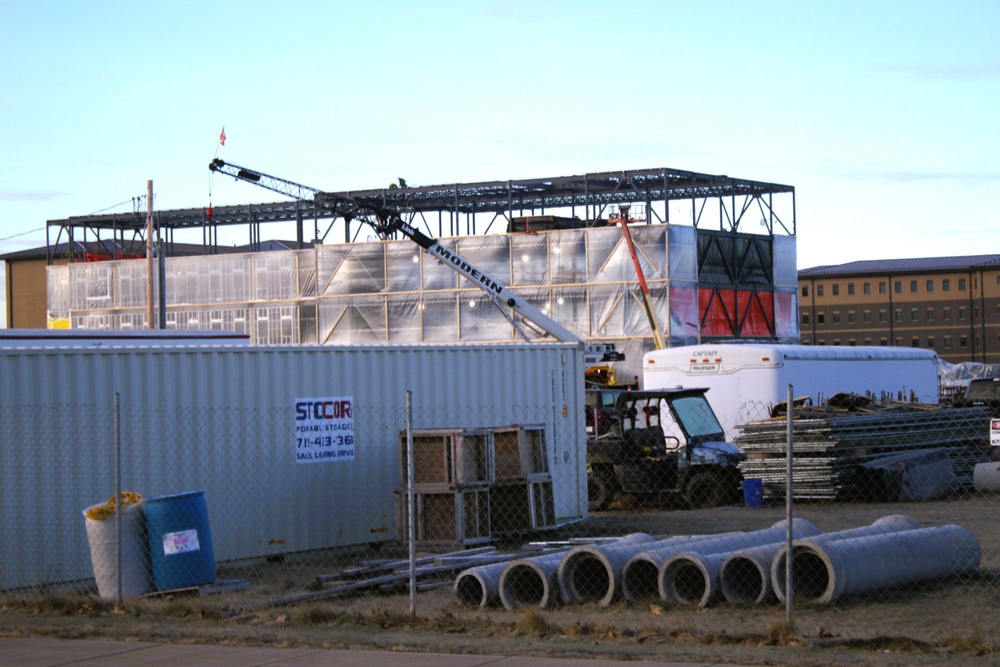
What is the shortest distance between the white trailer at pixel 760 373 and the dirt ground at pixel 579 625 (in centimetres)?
1324

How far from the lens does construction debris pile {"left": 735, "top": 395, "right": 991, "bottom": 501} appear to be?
20.8 metres

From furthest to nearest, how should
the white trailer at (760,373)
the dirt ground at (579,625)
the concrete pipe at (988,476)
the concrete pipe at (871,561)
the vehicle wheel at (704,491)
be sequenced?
the white trailer at (760,373) < the vehicle wheel at (704,491) < the concrete pipe at (988,476) < the concrete pipe at (871,561) < the dirt ground at (579,625)

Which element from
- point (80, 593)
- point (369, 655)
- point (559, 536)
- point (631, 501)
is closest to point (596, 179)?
point (631, 501)

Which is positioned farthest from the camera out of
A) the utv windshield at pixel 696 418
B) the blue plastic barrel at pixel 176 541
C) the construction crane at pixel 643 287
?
the construction crane at pixel 643 287

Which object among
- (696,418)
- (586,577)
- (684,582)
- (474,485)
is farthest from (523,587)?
(696,418)

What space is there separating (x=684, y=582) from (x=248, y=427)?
6544 millimetres

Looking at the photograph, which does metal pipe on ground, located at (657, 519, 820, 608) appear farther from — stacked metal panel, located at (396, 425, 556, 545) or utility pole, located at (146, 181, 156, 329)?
utility pole, located at (146, 181, 156, 329)

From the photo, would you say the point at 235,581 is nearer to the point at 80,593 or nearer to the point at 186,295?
the point at 80,593

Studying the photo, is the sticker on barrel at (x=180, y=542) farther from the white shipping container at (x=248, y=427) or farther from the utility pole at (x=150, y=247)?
the utility pole at (x=150, y=247)

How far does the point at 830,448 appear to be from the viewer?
2077cm

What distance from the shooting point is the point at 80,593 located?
13.5 m

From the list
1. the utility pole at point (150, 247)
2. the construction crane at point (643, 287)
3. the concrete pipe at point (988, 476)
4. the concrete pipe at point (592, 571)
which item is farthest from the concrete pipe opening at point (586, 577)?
the construction crane at point (643, 287)

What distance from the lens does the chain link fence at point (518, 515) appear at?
432 inches

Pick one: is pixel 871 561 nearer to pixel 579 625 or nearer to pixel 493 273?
pixel 579 625
